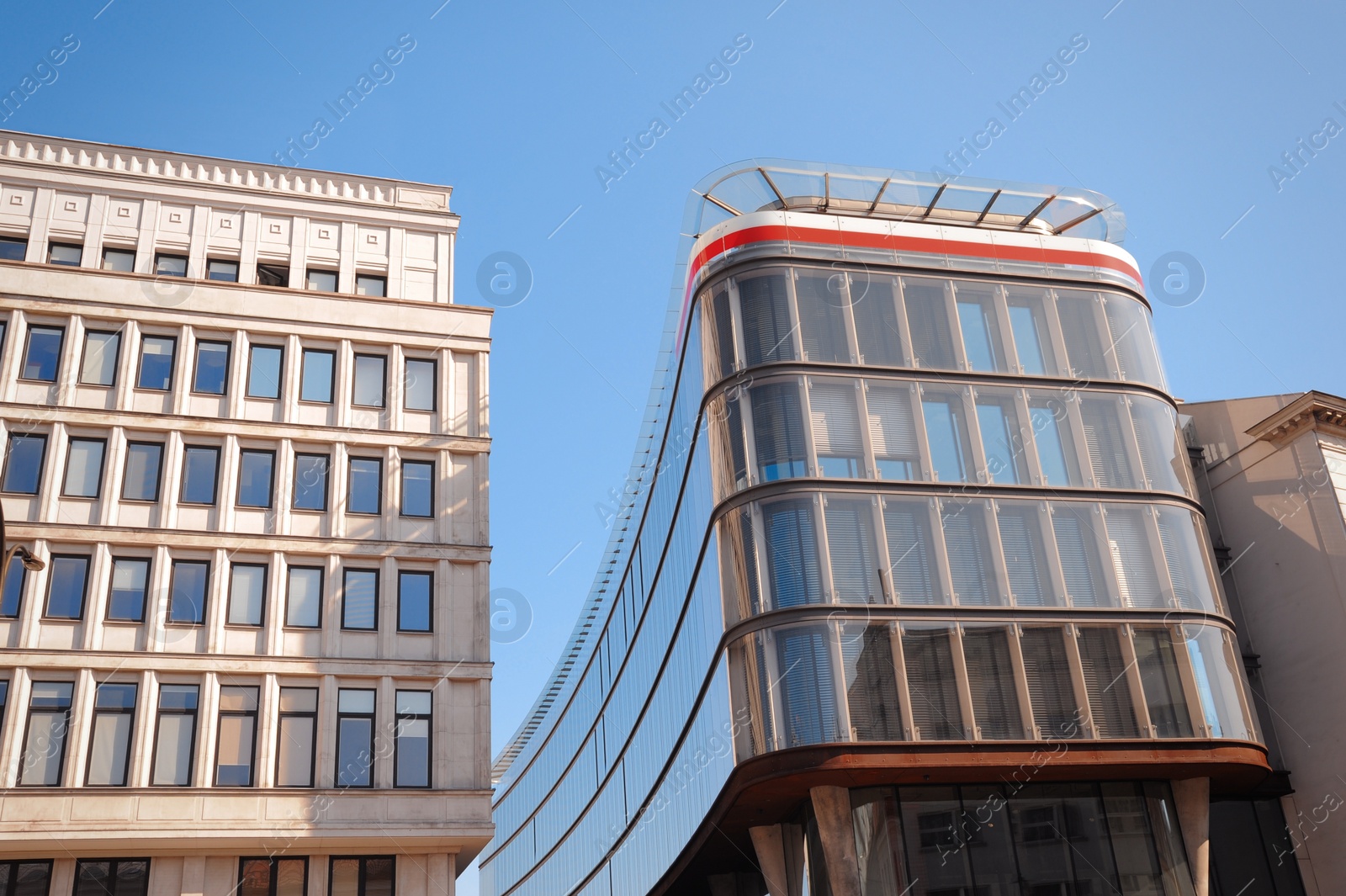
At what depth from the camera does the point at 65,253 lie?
35281 millimetres

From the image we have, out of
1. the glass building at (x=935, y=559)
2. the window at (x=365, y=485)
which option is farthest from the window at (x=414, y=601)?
the glass building at (x=935, y=559)

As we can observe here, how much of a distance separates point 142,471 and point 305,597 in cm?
588

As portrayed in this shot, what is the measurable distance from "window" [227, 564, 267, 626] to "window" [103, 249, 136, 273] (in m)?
10.3

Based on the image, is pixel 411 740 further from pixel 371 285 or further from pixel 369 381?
pixel 371 285

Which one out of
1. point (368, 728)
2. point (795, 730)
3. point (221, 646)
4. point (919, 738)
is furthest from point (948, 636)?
point (221, 646)

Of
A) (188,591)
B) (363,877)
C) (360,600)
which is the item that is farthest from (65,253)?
(363,877)

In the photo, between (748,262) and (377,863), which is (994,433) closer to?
(748,262)

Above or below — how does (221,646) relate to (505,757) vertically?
below

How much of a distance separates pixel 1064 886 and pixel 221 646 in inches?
917

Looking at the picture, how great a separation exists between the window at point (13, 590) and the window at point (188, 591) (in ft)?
11.9

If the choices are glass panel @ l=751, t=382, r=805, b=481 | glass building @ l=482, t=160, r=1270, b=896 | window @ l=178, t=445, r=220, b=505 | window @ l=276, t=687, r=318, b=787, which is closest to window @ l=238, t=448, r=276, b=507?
window @ l=178, t=445, r=220, b=505

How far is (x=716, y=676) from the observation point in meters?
35.6

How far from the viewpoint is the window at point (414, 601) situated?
32.3 m

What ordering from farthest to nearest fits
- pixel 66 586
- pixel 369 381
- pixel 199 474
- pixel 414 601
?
pixel 369 381, pixel 199 474, pixel 414 601, pixel 66 586
